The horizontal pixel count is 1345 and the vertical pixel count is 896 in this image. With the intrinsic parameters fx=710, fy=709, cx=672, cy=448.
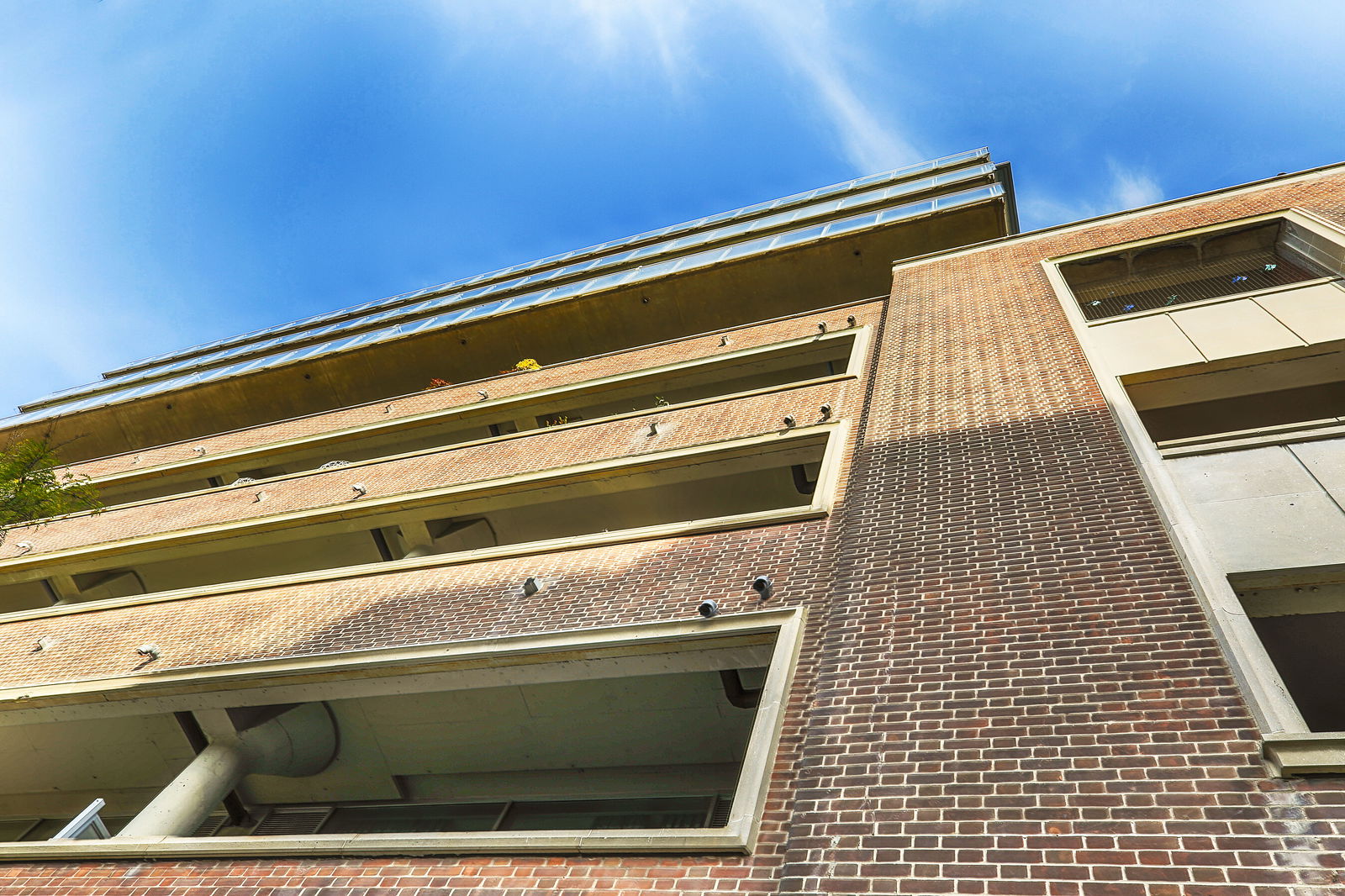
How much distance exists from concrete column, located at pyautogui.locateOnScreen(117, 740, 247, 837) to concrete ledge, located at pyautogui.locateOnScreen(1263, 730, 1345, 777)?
28.8ft

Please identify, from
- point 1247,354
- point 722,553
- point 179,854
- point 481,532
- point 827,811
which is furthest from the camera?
point 481,532

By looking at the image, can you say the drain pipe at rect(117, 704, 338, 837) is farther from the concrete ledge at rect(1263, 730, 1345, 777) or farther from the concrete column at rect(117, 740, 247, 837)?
Result: the concrete ledge at rect(1263, 730, 1345, 777)

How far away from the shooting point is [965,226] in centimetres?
1914

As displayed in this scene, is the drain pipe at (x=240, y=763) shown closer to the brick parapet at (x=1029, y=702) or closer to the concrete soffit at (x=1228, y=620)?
the brick parapet at (x=1029, y=702)

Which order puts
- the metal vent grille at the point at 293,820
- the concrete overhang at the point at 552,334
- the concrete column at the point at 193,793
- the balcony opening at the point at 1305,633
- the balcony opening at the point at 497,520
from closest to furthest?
the balcony opening at the point at 1305,633
the concrete column at the point at 193,793
the metal vent grille at the point at 293,820
the balcony opening at the point at 497,520
the concrete overhang at the point at 552,334

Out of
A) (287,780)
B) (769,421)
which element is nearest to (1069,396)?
(769,421)

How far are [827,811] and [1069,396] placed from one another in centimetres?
621

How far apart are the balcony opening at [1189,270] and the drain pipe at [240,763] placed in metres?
14.1

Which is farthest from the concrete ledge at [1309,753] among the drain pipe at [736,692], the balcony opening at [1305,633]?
the drain pipe at [736,692]

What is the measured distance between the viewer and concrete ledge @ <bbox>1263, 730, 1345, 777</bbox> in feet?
12.1


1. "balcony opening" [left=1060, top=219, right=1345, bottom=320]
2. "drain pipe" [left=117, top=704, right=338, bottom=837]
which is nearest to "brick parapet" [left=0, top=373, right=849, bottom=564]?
"drain pipe" [left=117, top=704, right=338, bottom=837]

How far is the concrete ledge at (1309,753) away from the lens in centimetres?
369

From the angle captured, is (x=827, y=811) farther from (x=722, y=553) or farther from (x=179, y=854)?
(x=179, y=854)

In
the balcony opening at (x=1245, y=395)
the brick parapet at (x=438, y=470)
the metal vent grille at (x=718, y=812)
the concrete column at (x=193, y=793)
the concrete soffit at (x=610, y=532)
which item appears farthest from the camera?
the brick parapet at (x=438, y=470)
